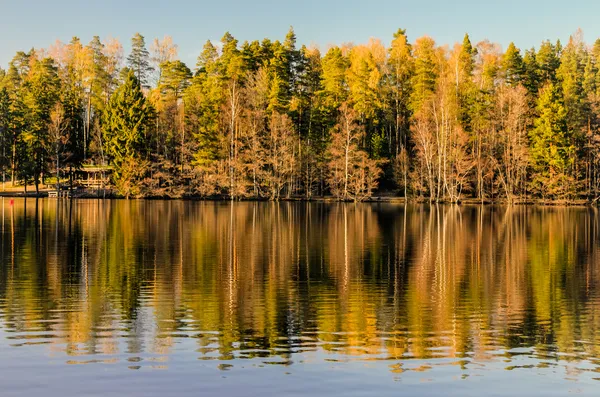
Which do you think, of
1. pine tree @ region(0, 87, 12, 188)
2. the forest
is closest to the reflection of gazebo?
the forest

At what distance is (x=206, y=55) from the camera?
102 meters

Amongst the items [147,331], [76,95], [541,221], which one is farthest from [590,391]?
[76,95]

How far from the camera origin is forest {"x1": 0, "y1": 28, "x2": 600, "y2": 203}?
85562mm

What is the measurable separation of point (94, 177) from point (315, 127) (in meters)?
32.6

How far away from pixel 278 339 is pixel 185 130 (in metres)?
81.3

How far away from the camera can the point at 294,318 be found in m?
16.0

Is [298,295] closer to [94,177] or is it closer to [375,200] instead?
[375,200]

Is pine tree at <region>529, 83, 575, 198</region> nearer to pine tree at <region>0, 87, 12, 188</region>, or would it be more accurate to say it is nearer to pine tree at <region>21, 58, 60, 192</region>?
pine tree at <region>21, 58, 60, 192</region>

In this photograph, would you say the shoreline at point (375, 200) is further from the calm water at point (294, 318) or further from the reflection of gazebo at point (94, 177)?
the calm water at point (294, 318)

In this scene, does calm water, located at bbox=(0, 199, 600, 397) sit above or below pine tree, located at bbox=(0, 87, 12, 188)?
below

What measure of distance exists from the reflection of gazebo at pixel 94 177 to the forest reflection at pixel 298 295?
177 ft

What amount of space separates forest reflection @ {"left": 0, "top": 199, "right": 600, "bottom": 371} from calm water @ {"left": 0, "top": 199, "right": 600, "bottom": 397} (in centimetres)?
8

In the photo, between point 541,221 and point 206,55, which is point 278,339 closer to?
point 541,221

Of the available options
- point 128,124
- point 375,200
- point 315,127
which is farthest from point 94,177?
point 375,200
